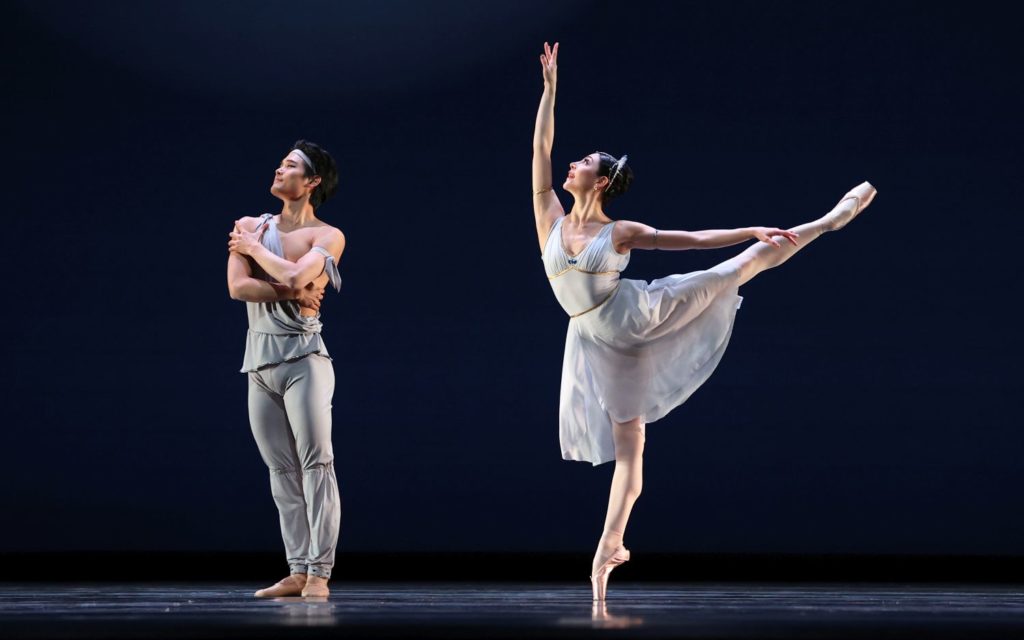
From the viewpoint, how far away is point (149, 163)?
576cm

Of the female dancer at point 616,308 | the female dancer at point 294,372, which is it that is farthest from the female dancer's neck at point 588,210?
the female dancer at point 294,372

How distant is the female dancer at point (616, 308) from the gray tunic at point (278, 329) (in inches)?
31.2

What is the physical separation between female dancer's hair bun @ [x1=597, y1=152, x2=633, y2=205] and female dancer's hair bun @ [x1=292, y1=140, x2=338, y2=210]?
887 mm

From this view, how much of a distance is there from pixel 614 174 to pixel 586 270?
354 millimetres

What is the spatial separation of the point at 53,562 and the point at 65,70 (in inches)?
87.3

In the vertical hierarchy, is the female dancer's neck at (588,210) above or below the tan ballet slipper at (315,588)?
above

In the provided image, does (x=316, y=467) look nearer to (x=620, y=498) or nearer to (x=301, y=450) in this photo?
(x=301, y=450)

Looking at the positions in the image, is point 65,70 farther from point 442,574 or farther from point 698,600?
point 698,600

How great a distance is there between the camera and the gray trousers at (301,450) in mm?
3975

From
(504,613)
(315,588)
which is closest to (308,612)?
(504,613)

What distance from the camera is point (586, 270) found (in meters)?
4.13

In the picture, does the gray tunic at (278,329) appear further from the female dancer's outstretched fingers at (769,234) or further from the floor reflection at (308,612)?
the female dancer's outstretched fingers at (769,234)

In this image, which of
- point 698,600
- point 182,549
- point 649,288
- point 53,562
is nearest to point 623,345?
point 649,288

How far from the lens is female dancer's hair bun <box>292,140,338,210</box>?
412 centimetres
